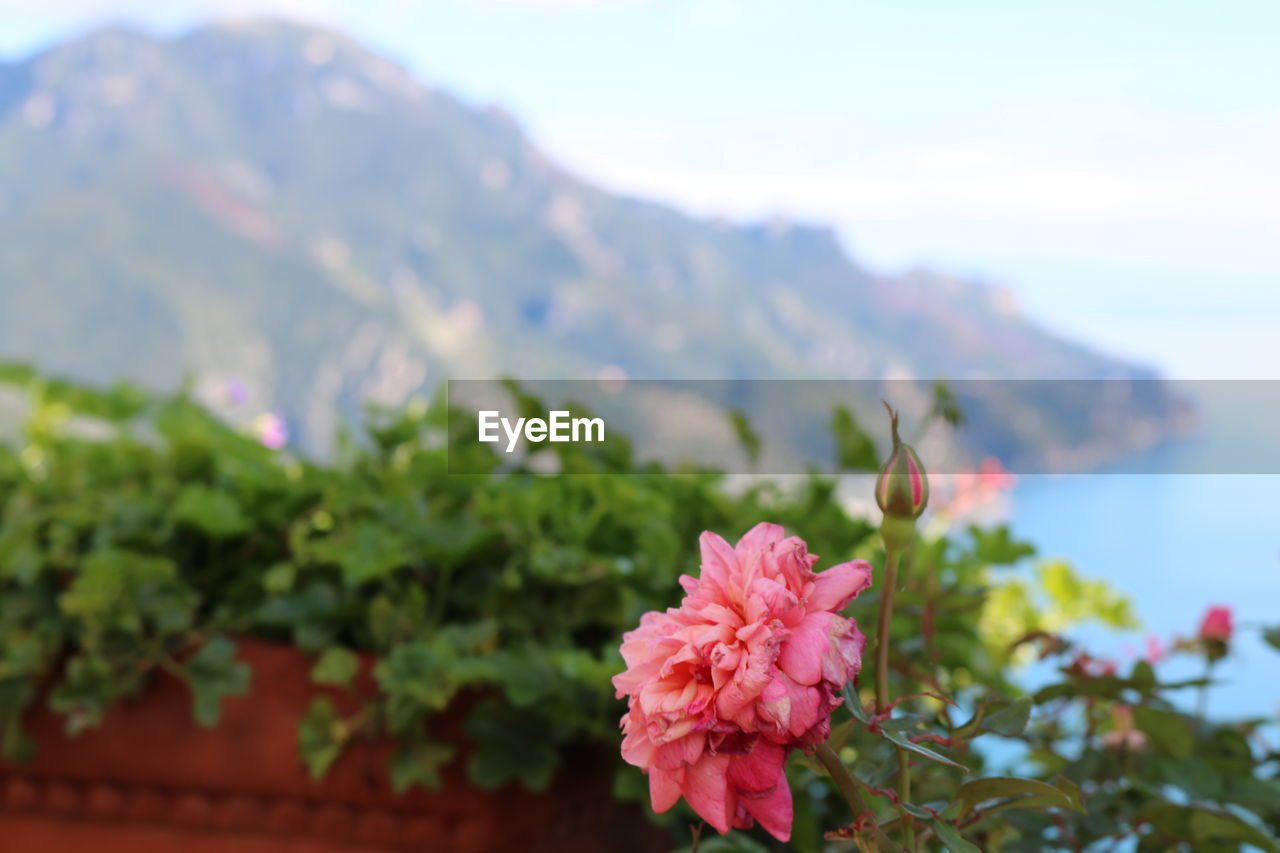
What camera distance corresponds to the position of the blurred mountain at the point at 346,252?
13953 mm

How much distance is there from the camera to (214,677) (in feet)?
2.51

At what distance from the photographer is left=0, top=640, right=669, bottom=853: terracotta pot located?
758mm

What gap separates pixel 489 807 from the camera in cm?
74

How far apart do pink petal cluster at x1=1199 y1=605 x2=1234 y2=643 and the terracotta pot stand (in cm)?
42

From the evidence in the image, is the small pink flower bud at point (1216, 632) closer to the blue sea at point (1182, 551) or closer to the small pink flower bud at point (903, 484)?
the blue sea at point (1182, 551)

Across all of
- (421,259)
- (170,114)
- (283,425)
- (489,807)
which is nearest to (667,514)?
(489,807)

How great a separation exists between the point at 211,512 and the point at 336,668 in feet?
0.53

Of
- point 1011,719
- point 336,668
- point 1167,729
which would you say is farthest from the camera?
point 336,668

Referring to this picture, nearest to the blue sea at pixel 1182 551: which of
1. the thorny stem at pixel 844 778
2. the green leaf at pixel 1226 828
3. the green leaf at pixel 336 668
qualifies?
the green leaf at pixel 1226 828

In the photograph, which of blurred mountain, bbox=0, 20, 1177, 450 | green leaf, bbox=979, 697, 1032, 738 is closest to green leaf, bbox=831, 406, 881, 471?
green leaf, bbox=979, 697, 1032, 738

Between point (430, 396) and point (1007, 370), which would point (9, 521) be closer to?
point (430, 396)

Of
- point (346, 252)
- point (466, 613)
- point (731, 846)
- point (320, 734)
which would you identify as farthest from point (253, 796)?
point (346, 252)

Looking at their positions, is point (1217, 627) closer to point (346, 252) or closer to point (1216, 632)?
point (1216, 632)

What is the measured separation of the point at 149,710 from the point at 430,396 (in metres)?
0.33
